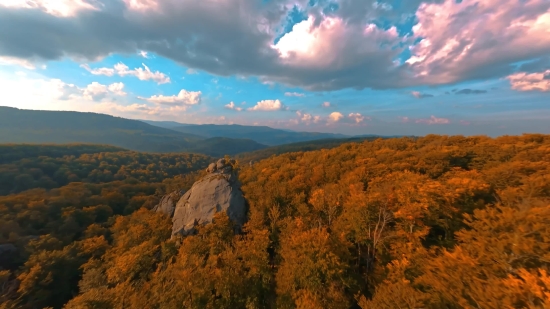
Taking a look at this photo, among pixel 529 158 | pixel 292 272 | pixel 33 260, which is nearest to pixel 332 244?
pixel 292 272

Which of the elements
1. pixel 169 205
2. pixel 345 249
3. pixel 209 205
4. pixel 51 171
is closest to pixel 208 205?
pixel 209 205

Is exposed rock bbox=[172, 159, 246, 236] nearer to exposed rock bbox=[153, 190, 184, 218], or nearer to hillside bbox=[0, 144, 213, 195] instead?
exposed rock bbox=[153, 190, 184, 218]

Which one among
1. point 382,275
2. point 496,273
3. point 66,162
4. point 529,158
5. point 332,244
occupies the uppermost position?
point 529,158

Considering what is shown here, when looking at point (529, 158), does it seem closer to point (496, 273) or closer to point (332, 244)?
point (496, 273)

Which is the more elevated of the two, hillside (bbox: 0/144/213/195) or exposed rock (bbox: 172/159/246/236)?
exposed rock (bbox: 172/159/246/236)

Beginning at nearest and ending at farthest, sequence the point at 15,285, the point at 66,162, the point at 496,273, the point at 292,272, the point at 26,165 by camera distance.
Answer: the point at 496,273, the point at 292,272, the point at 15,285, the point at 26,165, the point at 66,162

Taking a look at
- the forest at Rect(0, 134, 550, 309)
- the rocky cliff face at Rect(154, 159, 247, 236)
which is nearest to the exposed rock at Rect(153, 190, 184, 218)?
the forest at Rect(0, 134, 550, 309)
